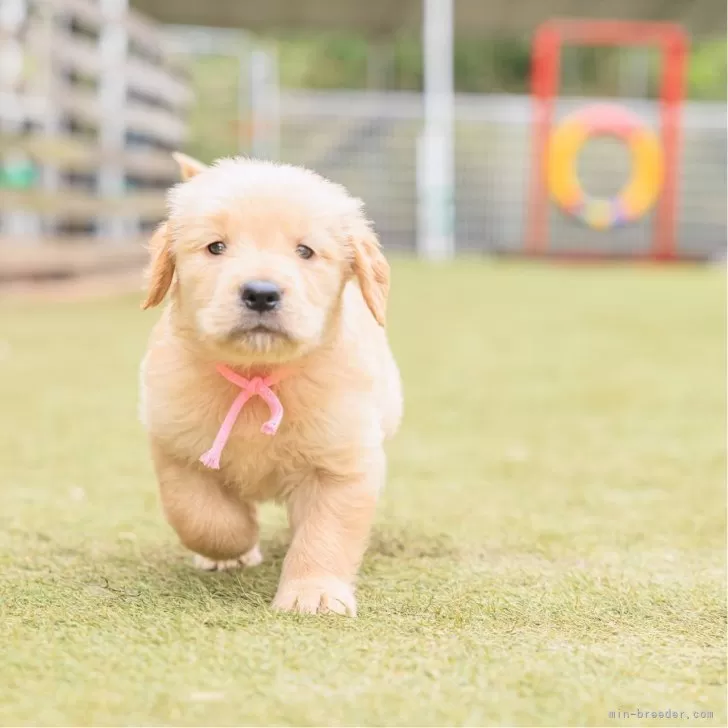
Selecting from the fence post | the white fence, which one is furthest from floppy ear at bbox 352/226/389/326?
the fence post

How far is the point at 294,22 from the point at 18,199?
438 inches

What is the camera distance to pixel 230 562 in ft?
7.92

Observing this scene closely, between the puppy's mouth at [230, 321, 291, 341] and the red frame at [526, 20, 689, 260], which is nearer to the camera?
the puppy's mouth at [230, 321, 291, 341]

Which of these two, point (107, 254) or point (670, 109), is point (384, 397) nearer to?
point (107, 254)

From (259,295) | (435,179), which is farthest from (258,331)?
(435,179)

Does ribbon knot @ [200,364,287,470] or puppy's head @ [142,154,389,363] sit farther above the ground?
puppy's head @ [142,154,389,363]

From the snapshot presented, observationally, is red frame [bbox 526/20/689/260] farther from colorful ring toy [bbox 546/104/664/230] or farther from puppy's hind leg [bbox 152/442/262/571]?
puppy's hind leg [bbox 152/442/262/571]

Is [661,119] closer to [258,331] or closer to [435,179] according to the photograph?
[435,179]

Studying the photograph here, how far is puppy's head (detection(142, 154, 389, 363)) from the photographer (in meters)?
2.02

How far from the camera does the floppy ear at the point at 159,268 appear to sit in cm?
225

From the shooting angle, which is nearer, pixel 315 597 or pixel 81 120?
pixel 315 597

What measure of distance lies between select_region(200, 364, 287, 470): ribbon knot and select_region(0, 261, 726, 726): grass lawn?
25cm

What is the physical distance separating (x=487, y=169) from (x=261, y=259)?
1528 centimetres

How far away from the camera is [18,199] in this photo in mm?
8445
